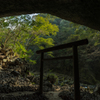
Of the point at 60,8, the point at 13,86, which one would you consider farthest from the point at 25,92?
the point at 60,8

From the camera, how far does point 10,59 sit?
8078mm

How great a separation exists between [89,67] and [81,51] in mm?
3290

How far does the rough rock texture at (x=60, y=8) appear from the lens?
2334mm

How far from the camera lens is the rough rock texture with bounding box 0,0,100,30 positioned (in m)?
2.33

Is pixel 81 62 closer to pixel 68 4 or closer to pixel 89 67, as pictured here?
pixel 89 67

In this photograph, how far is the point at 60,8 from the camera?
259cm

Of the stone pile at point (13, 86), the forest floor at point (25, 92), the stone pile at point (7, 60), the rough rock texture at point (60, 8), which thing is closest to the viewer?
the rough rock texture at point (60, 8)

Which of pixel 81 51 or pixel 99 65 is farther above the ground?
pixel 81 51

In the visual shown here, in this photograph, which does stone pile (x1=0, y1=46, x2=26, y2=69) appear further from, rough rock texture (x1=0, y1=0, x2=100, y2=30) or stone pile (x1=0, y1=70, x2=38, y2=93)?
rough rock texture (x1=0, y1=0, x2=100, y2=30)

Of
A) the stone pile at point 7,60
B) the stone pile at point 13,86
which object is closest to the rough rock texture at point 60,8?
the stone pile at point 13,86

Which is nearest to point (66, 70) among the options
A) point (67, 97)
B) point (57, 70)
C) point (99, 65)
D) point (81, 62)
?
point (57, 70)

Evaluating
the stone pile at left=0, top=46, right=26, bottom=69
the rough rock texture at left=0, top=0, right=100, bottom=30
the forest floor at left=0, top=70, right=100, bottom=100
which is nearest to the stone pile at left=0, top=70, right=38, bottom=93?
the forest floor at left=0, top=70, right=100, bottom=100

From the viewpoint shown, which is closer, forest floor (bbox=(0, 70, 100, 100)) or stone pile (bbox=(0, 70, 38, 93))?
forest floor (bbox=(0, 70, 100, 100))

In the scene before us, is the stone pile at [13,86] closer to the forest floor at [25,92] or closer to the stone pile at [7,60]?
the forest floor at [25,92]
